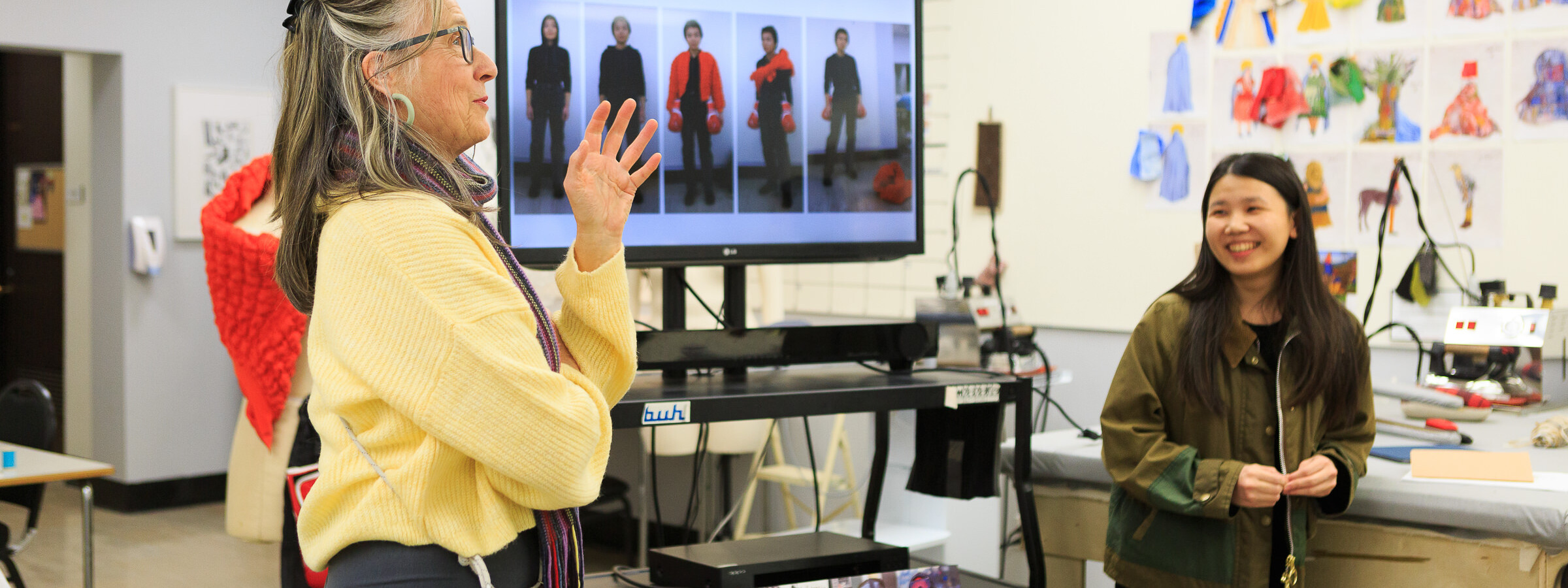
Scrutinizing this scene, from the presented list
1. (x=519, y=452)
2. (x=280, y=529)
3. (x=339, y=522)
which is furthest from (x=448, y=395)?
(x=280, y=529)

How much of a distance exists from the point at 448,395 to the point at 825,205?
123 centimetres

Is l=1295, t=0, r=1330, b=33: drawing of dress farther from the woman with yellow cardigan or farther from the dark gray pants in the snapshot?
the dark gray pants

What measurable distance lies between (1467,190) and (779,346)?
2.33 meters

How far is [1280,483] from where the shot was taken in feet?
6.12

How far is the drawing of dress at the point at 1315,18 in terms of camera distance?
365 cm

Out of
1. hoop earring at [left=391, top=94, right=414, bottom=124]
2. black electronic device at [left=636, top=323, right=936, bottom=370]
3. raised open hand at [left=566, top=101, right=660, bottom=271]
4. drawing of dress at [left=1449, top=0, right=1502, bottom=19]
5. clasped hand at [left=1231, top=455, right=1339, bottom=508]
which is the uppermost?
drawing of dress at [left=1449, top=0, right=1502, bottom=19]

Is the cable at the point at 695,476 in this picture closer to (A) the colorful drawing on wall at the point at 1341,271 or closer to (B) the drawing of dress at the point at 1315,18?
(A) the colorful drawing on wall at the point at 1341,271

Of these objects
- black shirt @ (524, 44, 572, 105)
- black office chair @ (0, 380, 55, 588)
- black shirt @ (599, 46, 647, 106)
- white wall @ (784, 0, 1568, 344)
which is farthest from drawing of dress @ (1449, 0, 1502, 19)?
black office chair @ (0, 380, 55, 588)

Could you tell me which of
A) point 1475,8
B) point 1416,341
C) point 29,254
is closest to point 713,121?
point 1416,341

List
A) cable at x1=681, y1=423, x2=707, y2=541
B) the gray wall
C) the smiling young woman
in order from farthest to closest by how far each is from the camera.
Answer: the gray wall < cable at x1=681, y1=423, x2=707, y2=541 < the smiling young woman

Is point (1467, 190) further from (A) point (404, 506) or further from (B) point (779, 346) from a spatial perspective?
(A) point (404, 506)

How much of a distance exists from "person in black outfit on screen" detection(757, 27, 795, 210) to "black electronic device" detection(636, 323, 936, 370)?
246mm

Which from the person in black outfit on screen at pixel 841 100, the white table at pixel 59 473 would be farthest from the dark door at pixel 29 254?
the person in black outfit on screen at pixel 841 100

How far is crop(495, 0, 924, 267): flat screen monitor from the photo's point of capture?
1.98 meters
